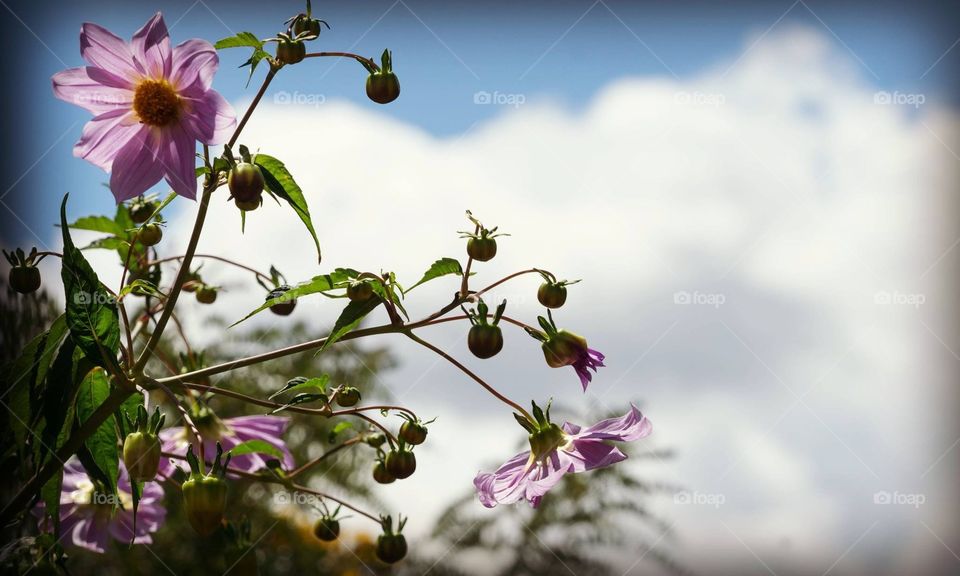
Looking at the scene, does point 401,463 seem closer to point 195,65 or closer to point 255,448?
point 255,448

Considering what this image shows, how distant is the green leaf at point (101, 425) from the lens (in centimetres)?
52

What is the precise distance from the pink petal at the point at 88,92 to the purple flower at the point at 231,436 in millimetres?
275

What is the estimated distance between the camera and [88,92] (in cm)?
58

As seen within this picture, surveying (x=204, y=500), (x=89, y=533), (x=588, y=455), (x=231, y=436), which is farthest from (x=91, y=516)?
(x=588, y=455)

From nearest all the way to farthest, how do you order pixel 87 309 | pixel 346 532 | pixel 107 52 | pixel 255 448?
pixel 87 309
pixel 107 52
pixel 255 448
pixel 346 532

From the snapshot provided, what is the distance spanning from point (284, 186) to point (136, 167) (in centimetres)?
12

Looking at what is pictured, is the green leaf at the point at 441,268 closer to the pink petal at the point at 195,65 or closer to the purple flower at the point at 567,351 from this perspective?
the purple flower at the point at 567,351

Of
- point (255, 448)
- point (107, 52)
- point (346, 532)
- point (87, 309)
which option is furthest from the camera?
point (346, 532)

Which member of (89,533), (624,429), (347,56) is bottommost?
(89,533)

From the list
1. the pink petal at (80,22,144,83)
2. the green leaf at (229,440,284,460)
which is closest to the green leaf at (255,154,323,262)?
the pink petal at (80,22,144,83)

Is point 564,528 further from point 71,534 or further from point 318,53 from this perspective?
point 318,53

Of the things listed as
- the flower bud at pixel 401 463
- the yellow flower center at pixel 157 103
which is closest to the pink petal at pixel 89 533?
the flower bud at pixel 401 463

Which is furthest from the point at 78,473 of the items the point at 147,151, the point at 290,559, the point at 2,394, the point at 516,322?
the point at 290,559

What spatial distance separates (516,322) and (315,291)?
5.3 inches
